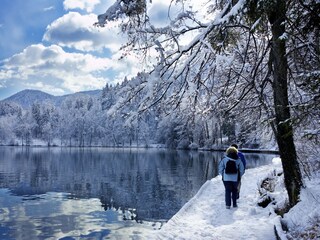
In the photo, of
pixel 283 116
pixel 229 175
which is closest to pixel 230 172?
pixel 229 175

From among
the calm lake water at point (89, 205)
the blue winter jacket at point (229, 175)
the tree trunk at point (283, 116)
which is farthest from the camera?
the calm lake water at point (89, 205)

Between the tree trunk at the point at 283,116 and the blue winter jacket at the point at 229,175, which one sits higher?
the tree trunk at the point at 283,116

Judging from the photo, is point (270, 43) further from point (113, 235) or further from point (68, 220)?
point (68, 220)

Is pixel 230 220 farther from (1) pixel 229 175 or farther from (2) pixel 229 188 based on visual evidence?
(1) pixel 229 175

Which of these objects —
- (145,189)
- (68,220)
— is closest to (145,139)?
(145,189)

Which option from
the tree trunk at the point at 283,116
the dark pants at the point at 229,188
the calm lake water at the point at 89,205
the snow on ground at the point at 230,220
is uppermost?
the tree trunk at the point at 283,116

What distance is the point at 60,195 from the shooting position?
19.7m

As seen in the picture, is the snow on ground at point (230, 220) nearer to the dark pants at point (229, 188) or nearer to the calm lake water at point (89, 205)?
the dark pants at point (229, 188)

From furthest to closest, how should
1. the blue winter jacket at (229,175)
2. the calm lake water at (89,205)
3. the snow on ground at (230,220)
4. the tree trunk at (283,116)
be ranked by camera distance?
the calm lake water at (89,205)
the blue winter jacket at (229,175)
the snow on ground at (230,220)
the tree trunk at (283,116)

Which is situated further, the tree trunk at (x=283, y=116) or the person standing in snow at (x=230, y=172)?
the person standing in snow at (x=230, y=172)

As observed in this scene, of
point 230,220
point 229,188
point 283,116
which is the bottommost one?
point 230,220

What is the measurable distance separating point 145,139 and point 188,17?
386 ft

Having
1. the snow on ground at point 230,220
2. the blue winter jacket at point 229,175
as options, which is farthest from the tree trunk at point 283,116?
the blue winter jacket at point 229,175

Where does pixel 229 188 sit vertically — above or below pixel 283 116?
below
